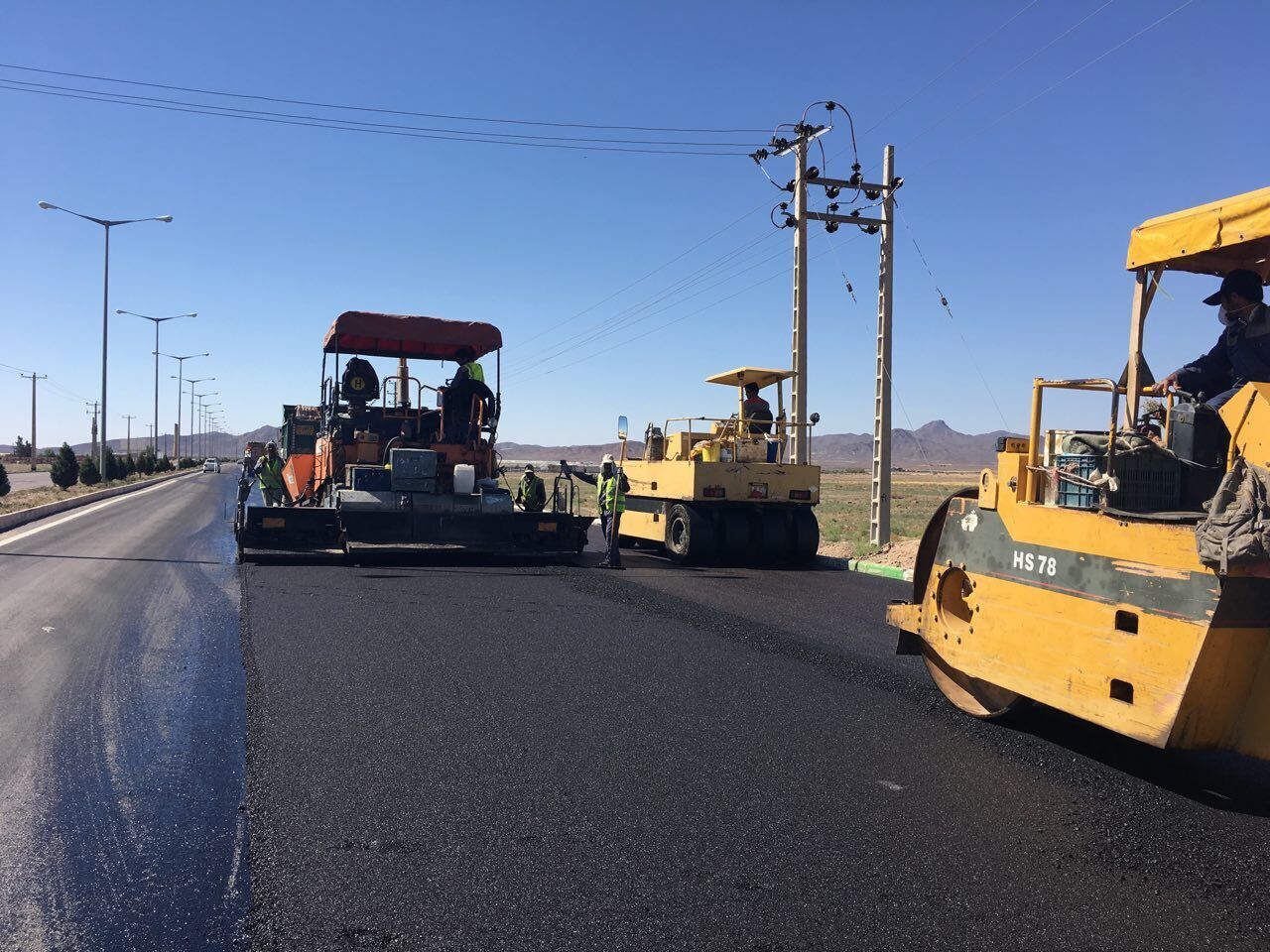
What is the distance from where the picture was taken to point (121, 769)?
15.6 ft

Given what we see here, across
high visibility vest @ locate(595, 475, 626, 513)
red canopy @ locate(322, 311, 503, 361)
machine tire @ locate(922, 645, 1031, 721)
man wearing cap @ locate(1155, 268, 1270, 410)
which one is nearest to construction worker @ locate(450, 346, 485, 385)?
red canopy @ locate(322, 311, 503, 361)

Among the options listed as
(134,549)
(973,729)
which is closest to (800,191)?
(134,549)

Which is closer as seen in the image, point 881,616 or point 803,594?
point 881,616

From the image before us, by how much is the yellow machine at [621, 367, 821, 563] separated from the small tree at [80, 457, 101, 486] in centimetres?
3369

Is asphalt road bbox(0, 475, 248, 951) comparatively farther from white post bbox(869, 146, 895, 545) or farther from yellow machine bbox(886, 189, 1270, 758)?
white post bbox(869, 146, 895, 545)

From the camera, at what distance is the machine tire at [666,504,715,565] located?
14188mm

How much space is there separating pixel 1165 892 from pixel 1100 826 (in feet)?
2.05

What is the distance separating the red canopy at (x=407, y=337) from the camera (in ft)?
44.8

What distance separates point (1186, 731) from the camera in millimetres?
4066

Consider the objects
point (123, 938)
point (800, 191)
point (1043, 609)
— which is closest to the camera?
point (123, 938)

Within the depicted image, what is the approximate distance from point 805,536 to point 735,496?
1.20 meters

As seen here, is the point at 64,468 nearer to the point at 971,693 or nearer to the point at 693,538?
the point at 693,538

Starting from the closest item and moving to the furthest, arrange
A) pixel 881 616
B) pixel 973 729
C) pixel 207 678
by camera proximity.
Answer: pixel 973 729 → pixel 207 678 → pixel 881 616

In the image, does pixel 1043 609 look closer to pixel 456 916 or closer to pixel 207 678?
pixel 456 916
